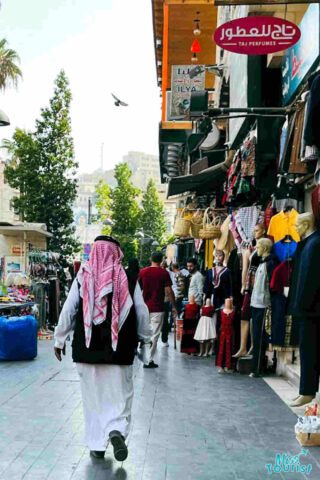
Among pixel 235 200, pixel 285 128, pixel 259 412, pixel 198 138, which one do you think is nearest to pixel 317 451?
pixel 259 412

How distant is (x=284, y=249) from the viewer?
30.6ft

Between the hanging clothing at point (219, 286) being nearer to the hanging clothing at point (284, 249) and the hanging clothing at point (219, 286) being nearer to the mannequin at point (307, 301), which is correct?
the hanging clothing at point (284, 249)

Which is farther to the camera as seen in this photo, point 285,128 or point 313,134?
point 285,128

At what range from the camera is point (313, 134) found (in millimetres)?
6715

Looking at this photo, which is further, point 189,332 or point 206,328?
point 189,332

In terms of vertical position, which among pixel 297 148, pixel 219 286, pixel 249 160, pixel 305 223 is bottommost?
A: pixel 219 286

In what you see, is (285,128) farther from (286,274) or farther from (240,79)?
(240,79)

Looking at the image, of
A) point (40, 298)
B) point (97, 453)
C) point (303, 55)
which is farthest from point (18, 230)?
point (97, 453)

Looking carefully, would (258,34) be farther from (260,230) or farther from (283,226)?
(260,230)

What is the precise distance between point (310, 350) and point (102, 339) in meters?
2.30

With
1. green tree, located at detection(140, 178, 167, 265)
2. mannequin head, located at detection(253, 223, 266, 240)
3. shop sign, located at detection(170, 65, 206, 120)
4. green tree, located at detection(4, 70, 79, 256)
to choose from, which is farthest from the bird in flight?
green tree, located at detection(140, 178, 167, 265)

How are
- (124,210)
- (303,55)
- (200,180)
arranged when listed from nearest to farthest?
(303,55), (200,180), (124,210)

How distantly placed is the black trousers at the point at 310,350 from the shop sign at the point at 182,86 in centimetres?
1514

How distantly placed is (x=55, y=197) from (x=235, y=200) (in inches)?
735
